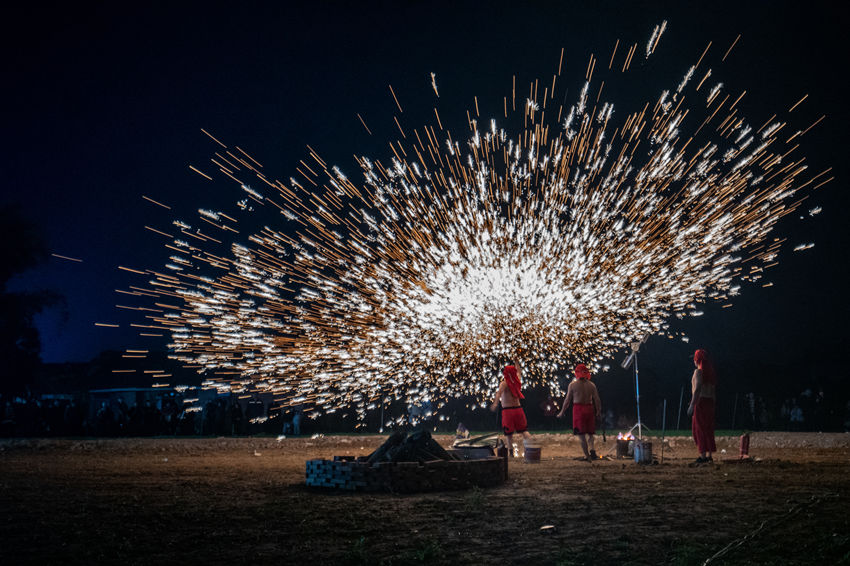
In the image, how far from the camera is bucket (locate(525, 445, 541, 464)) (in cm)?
Result: 1290

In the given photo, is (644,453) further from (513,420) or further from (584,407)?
(513,420)

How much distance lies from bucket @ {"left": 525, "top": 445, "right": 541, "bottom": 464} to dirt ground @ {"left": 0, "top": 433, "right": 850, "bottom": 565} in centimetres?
72

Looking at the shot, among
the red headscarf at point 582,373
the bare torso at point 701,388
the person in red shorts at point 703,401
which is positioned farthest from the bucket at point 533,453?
the bare torso at point 701,388

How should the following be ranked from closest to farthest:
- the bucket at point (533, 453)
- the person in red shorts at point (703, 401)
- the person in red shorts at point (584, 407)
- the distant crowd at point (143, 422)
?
the person in red shorts at point (703, 401)
the bucket at point (533, 453)
the person in red shorts at point (584, 407)
the distant crowd at point (143, 422)

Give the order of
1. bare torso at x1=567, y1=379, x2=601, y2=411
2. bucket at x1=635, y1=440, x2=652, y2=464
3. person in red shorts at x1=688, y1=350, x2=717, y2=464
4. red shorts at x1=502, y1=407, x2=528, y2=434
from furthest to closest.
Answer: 1. red shorts at x1=502, y1=407, x2=528, y2=434
2. bare torso at x1=567, y1=379, x2=601, y2=411
3. person in red shorts at x1=688, y1=350, x2=717, y2=464
4. bucket at x1=635, y1=440, x2=652, y2=464

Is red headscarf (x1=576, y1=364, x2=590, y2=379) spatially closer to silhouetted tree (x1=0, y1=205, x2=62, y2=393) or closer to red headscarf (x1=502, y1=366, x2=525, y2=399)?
red headscarf (x1=502, y1=366, x2=525, y2=399)

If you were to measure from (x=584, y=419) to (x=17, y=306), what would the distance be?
2727cm

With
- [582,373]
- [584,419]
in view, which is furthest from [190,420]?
[584,419]

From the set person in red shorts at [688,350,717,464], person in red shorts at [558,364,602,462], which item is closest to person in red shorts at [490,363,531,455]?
person in red shorts at [558,364,602,462]

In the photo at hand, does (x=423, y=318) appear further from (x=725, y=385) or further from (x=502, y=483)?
(x=725, y=385)

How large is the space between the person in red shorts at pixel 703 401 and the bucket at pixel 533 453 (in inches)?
110

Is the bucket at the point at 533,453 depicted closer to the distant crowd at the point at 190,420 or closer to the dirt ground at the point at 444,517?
the dirt ground at the point at 444,517

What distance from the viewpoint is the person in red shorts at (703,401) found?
12.5m

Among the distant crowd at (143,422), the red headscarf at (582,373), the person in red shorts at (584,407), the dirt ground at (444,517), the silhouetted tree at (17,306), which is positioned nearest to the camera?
the dirt ground at (444,517)
